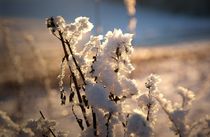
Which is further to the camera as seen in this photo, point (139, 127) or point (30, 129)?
Result: point (30, 129)

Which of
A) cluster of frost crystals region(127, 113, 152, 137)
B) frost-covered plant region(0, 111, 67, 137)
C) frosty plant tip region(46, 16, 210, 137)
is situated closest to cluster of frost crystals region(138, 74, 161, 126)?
frosty plant tip region(46, 16, 210, 137)

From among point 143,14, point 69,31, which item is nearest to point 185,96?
point 69,31

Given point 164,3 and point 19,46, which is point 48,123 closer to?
point 19,46

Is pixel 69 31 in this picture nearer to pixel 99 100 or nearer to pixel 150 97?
pixel 99 100

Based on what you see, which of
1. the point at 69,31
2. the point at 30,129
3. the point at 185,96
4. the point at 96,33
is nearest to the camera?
the point at 69,31

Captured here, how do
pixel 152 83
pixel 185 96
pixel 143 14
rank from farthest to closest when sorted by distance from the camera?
pixel 143 14, pixel 185 96, pixel 152 83

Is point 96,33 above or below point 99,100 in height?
above

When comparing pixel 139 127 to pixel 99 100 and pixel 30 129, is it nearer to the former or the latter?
pixel 99 100

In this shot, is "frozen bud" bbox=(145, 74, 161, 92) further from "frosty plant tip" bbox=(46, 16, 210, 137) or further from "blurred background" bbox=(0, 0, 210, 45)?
"blurred background" bbox=(0, 0, 210, 45)

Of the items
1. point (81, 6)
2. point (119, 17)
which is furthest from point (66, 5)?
point (119, 17)

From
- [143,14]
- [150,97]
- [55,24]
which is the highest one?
[143,14]
